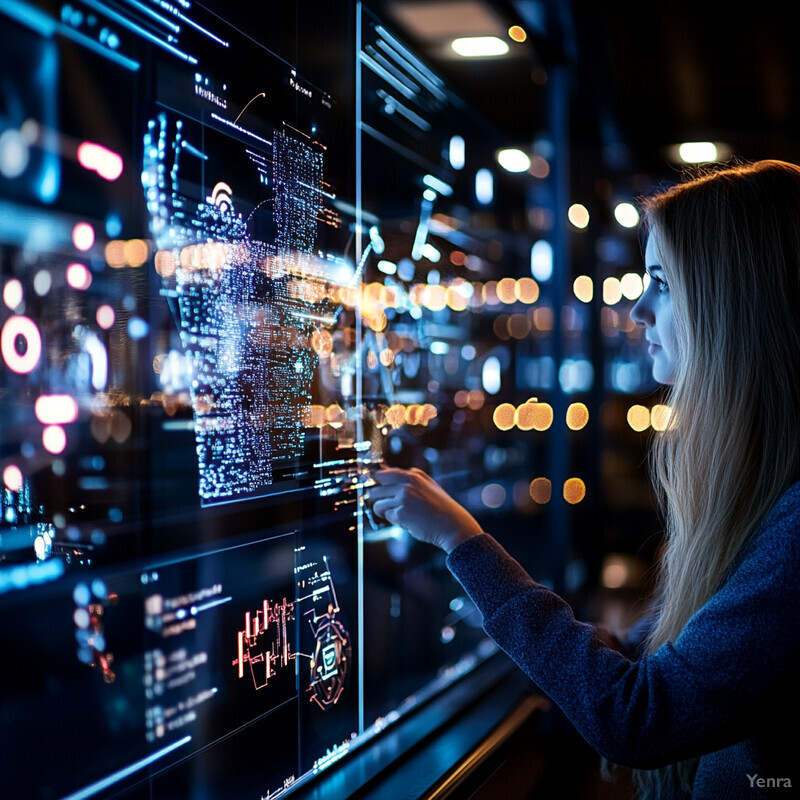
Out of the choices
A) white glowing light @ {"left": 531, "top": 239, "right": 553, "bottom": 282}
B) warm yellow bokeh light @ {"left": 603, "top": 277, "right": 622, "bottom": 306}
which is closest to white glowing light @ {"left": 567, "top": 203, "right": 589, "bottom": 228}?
warm yellow bokeh light @ {"left": 603, "top": 277, "right": 622, "bottom": 306}

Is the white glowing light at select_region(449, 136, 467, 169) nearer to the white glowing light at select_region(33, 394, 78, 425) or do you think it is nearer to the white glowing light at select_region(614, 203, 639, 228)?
the white glowing light at select_region(33, 394, 78, 425)

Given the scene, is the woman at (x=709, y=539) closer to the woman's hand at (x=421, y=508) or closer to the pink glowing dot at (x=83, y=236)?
the woman's hand at (x=421, y=508)

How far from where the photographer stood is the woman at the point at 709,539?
0.84 metres

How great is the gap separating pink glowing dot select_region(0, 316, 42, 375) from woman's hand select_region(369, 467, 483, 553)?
0.63 meters

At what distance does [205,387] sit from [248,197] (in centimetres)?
28

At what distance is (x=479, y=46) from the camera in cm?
208

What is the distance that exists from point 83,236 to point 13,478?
250 mm

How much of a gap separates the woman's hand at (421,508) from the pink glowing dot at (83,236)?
632 mm

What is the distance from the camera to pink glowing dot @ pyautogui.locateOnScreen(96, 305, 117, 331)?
0.79m

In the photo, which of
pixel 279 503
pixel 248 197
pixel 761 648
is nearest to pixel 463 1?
pixel 248 197

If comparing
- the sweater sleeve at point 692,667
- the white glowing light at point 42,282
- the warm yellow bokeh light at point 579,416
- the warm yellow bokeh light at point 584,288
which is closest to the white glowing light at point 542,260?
the warm yellow bokeh light at point 584,288

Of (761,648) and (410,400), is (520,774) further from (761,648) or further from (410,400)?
(761,648)

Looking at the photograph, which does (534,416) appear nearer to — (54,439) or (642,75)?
(642,75)

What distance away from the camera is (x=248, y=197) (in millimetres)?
1027
